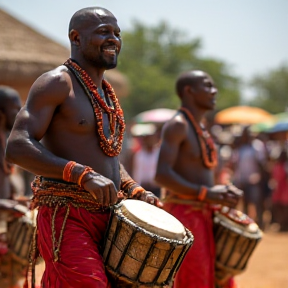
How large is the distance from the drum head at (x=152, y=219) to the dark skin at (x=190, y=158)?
1939 mm

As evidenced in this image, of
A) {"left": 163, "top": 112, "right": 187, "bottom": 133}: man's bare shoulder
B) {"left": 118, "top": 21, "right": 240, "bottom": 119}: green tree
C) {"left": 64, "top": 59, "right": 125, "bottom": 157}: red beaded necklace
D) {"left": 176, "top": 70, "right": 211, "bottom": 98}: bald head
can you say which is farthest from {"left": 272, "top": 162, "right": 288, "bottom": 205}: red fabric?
{"left": 118, "top": 21, "right": 240, "bottom": 119}: green tree

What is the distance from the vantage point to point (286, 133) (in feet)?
58.2

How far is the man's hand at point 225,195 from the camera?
5820mm

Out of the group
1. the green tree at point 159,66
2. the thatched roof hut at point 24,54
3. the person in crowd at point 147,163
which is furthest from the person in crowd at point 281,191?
the green tree at point 159,66

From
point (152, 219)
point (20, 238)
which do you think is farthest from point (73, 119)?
point (20, 238)

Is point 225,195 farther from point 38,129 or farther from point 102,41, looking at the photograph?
point 38,129

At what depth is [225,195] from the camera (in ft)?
19.2

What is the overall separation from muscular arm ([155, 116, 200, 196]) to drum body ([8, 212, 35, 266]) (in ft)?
3.81

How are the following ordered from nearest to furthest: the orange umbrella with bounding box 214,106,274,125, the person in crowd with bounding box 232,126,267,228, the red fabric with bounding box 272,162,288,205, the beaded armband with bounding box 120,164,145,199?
the beaded armband with bounding box 120,164,145,199 < the person in crowd with bounding box 232,126,267,228 < the red fabric with bounding box 272,162,288,205 < the orange umbrella with bounding box 214,106,274,125

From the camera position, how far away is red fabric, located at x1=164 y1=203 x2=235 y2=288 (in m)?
5.98

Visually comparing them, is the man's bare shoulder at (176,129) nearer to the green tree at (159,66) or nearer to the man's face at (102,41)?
the man's face at (102,41)

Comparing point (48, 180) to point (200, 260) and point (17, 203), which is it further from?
point (200, 260)

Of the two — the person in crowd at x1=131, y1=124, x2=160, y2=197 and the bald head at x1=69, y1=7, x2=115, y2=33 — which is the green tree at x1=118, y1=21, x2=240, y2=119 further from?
the bald head at x1=69, y1=7, x2=115, y2=33

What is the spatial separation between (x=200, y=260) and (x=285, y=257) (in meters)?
5.64
